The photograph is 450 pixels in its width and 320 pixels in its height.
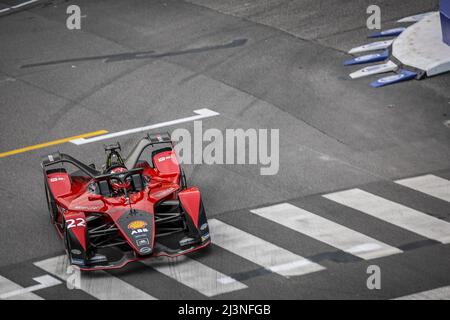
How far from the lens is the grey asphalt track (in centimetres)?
1374

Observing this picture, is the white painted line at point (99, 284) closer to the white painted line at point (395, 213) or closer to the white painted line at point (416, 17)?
the white painted line at point (395, 213)

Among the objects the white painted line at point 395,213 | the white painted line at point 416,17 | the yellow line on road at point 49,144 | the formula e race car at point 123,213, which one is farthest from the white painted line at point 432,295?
the white painted line at point 416,17

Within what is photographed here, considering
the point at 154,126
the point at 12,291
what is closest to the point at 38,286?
the point at 12,291

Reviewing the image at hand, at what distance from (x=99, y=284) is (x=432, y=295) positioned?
4.85 meters

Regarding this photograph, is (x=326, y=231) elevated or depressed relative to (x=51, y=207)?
depressed

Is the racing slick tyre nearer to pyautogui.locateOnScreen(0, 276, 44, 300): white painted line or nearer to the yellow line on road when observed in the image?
pyautogui.locateOnScreen(0, 276, 44, 300): white painted line

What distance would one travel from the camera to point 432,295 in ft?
40.9

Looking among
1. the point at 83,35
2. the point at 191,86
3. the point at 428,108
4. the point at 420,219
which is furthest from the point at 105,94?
the point at 420,219

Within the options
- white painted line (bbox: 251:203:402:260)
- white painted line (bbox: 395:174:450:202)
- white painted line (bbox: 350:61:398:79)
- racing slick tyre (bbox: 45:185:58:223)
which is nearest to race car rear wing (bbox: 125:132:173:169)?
racing slick tyre (bbox: 45:185:58:223)

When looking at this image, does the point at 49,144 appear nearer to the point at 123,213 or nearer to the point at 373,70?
the point at 123,213

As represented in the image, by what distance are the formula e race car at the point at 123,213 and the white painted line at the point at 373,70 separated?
22.4ft

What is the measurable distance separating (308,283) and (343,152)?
4.90 metres

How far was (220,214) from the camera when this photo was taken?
15383 mm

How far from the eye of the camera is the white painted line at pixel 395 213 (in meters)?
14.3
